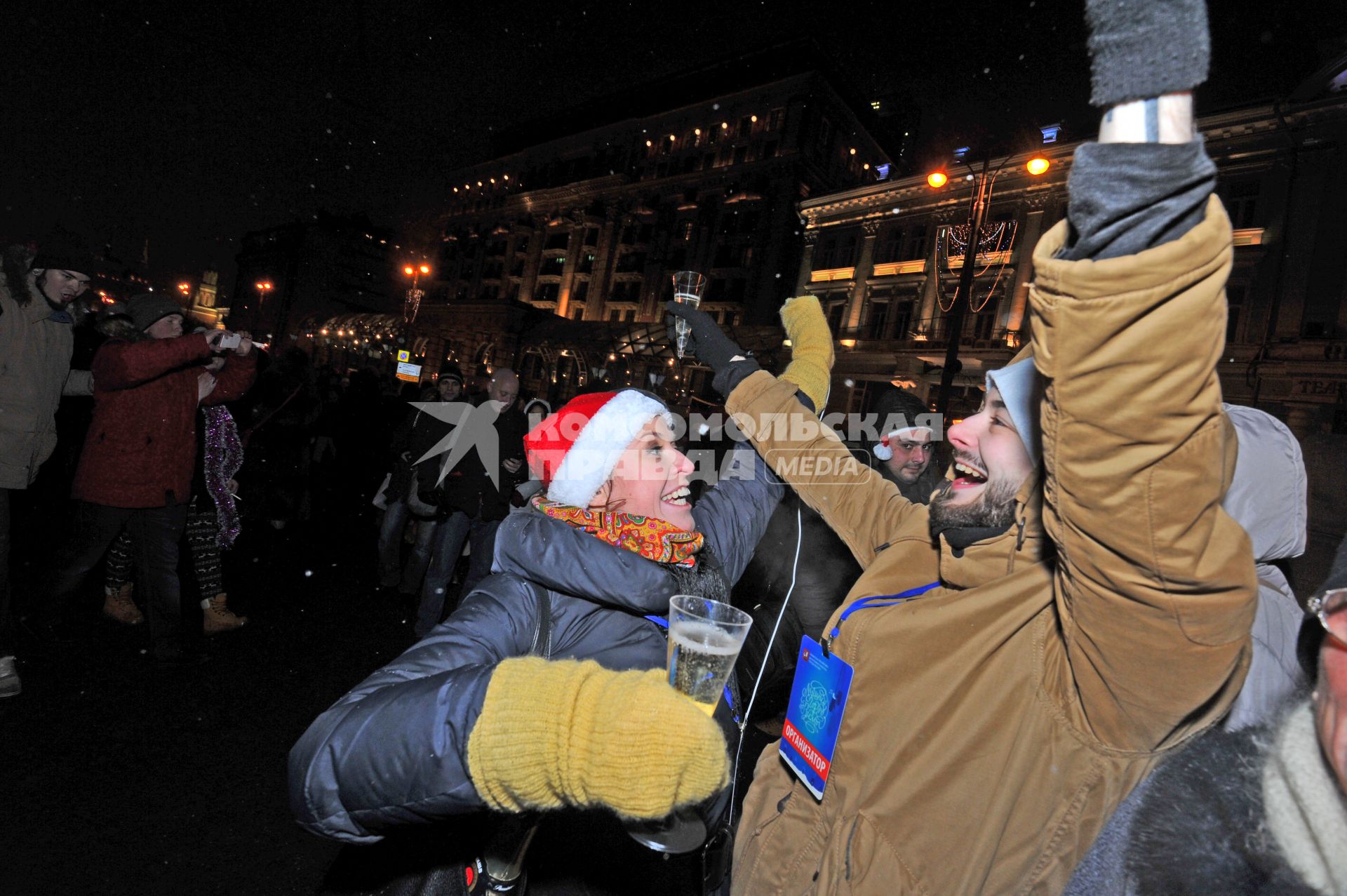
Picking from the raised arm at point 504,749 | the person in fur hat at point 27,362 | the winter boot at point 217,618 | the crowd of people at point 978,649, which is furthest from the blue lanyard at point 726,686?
the winter boot at point 217,618

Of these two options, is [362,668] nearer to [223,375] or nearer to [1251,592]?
[223,375]

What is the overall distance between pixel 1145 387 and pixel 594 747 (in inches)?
36.9

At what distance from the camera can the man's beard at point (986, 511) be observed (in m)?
1.47

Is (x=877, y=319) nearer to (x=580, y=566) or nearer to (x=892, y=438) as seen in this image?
(x=892, y=438)

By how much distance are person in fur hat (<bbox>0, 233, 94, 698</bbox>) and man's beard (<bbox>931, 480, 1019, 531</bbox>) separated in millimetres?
4761

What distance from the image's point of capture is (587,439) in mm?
2393

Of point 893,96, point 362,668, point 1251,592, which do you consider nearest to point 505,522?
point 1251,592

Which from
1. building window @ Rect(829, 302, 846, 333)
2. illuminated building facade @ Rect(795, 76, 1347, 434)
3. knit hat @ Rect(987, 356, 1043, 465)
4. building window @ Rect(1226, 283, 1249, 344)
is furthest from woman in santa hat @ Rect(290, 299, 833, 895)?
building window @ Rect(829, 302, 846, 333)

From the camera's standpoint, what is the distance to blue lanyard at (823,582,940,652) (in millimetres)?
1556

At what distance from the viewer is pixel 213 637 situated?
15.7ft

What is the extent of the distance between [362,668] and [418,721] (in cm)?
422

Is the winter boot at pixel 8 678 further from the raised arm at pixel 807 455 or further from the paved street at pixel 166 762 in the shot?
the raised arm at pixel 807 455

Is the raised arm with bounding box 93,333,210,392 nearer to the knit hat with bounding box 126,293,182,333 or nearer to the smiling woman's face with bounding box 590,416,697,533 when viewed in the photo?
the knit hat with bounding box 126,293,182,333

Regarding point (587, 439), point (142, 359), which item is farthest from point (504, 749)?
point (142, 359)
